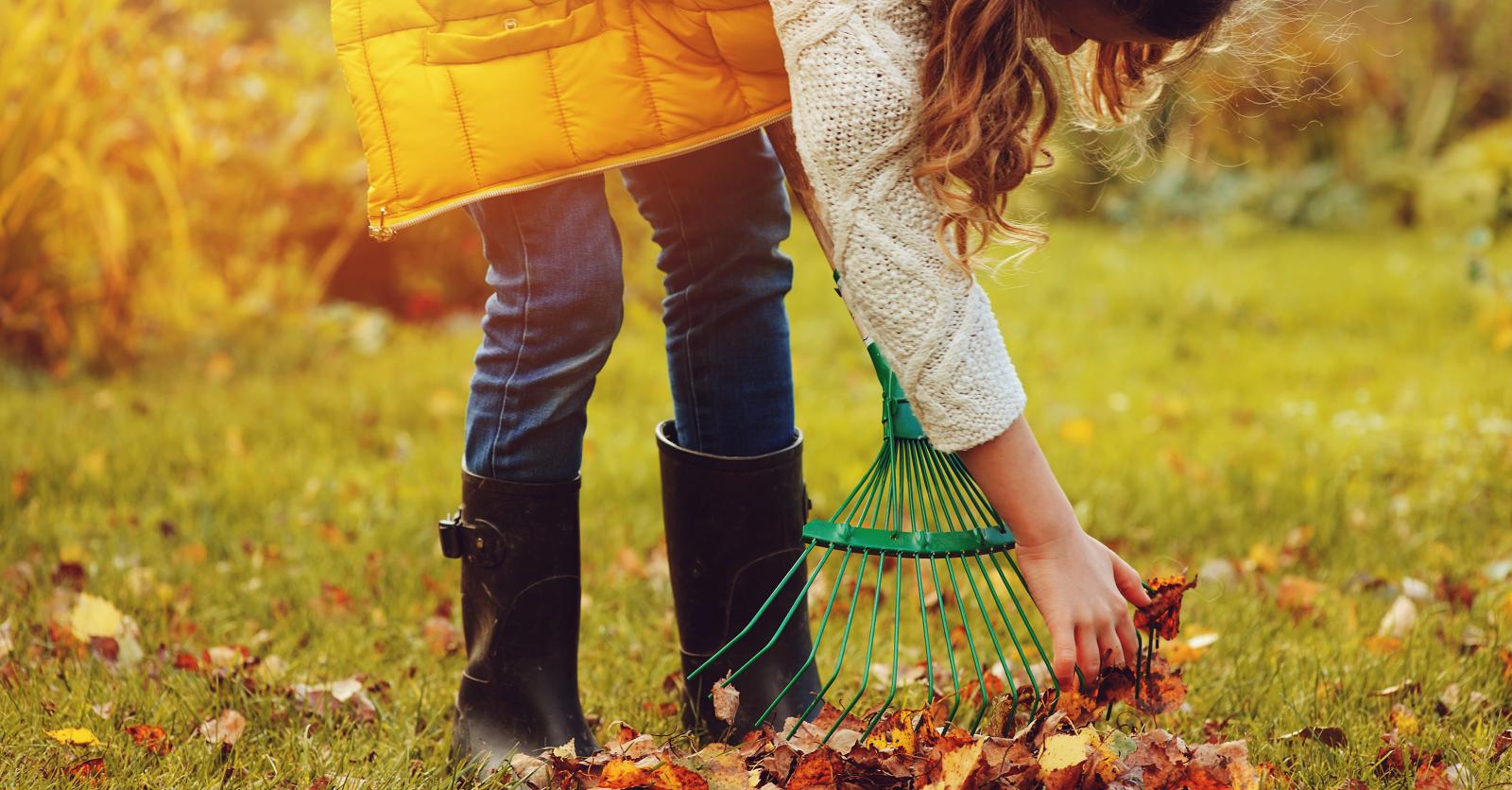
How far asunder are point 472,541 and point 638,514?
1.17 meters

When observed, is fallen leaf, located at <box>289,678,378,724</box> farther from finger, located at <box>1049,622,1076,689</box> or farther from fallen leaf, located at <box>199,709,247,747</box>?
finger, located at <box>1049,622,1076,689</box>

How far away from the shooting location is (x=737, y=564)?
1684mm

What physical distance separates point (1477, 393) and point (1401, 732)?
7.59 feet

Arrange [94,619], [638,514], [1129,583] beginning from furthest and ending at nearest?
[638,514] → [94,619] → [1129,583]

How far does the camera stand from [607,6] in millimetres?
1385

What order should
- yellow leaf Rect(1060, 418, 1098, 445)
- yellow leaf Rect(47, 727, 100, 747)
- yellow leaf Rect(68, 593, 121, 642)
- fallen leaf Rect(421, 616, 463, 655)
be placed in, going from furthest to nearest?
yellow leaf Rect(1060, 418, 1098, 445) < fallen leaf Rect(421, 616, 463, 655) < yellow leaf Rect(68, 593, 121, 642) < yellow leaf Rect(47, 727, 100, 747)

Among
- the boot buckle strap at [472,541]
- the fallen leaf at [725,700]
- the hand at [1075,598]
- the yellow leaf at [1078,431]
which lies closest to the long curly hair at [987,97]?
the hand at [1075,598]

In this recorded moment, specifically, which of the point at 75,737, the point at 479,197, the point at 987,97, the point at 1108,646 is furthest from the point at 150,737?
the point at 987,97

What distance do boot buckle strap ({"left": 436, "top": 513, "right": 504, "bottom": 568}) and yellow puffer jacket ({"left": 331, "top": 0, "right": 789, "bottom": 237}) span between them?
0.41m

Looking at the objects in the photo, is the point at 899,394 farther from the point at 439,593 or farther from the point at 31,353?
the point at 31,353

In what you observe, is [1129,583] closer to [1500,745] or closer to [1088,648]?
[1088,648]

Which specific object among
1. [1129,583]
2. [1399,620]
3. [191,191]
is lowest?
[1399,620]

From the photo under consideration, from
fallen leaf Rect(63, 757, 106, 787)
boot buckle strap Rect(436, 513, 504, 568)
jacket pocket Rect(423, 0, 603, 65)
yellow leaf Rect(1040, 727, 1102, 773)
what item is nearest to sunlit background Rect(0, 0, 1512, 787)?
fallen leaf Rect(63, 757, 106, 787)

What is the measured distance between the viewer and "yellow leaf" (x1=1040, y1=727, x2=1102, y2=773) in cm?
132
